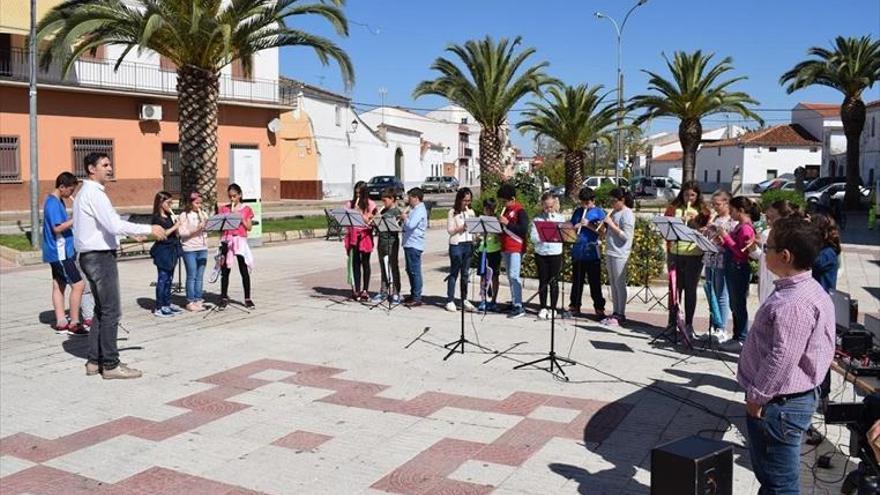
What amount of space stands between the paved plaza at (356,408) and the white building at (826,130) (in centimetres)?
4883

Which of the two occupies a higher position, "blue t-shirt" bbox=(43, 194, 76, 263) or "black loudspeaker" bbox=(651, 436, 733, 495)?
"blue t-shirt" bbox=(43, 194, 76, 263)

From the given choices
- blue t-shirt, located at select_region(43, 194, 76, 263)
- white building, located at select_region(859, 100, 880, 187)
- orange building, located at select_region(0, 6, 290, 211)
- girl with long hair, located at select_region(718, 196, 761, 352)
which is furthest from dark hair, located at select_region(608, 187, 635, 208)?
white building, located at select_region(859, 100, 880, 187)

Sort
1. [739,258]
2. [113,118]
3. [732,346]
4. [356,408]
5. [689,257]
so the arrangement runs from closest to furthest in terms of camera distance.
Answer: [356,408] < [739,258] < [732,346] < [689,257] < [113,118]

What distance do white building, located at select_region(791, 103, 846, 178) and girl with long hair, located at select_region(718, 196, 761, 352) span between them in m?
47.5

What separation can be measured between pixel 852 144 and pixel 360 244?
31.5m

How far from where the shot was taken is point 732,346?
8.72 meters

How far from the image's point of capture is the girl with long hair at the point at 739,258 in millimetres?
8461

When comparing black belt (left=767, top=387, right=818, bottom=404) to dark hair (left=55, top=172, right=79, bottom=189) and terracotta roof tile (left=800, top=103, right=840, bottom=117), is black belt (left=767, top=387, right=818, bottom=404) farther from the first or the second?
terracotta roof tile (left=800, top=103, right=840, bottom=117)

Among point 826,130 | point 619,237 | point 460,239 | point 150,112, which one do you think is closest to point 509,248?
point 460,239

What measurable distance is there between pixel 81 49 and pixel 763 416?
21853 mm

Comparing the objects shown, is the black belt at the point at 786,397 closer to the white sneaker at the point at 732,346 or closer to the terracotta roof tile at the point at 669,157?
the white sneaker at the point at 732,346

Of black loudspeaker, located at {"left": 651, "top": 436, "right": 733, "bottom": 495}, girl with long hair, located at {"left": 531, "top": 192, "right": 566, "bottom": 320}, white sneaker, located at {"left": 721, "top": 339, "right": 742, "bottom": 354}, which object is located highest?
girl with long hair, located at {"left": 531, "top": 192, "right": 566, "bottom": 320}

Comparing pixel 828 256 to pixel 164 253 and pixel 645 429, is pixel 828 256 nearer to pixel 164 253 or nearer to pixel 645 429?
pixel 645 429

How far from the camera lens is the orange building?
2956 centimetres
